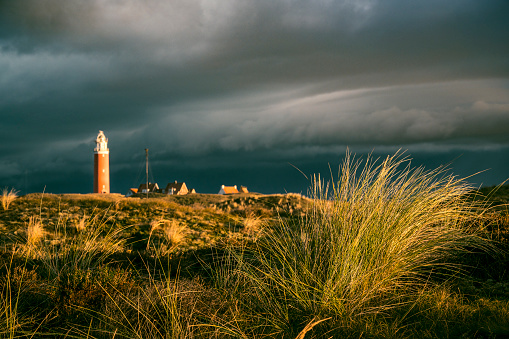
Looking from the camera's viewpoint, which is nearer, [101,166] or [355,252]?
[355,252]

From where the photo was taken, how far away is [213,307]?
3.71 metres

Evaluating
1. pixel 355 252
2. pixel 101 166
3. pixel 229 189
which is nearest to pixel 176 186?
pixel 229 189

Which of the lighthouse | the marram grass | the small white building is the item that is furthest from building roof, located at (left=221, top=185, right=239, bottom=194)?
the marram grass

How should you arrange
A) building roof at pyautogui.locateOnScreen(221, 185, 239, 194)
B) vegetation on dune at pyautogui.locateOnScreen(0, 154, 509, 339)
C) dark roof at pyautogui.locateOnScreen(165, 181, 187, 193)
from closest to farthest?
vegetation on dune at pyautogui.locateOnScreen(0, 154, 509, 339) → dark roof at pyautogui.locateOnScreen(165, 181, 187, 193) → building roof at pyautogui.locateOnScreen(221, 185, 239, 194)

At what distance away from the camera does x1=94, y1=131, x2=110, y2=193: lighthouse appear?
2469 inches

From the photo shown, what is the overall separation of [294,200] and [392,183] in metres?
16.4

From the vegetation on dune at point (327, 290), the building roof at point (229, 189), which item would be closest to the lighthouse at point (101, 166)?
the building roof at point (229, 189)

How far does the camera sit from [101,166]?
6319 cm

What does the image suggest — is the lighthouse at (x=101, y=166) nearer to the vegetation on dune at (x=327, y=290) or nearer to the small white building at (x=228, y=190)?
the small white building at (x=228, y=190)

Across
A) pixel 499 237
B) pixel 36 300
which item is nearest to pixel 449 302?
pixel 499 237

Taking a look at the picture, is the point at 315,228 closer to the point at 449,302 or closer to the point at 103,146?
the point at 449,302

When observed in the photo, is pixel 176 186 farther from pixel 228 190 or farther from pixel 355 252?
pixel 355 252

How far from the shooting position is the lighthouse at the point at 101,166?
62719mm

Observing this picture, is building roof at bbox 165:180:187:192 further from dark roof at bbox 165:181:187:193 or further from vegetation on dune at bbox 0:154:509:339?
vegetation on dune at bbox 0:154:509:339
